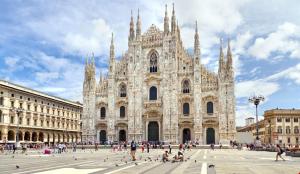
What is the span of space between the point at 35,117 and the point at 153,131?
23.4 metres

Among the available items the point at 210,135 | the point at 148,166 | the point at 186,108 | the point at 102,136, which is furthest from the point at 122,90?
the point at 148,166

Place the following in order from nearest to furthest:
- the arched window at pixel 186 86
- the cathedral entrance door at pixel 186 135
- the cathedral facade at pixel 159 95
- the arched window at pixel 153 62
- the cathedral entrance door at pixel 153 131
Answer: the cathedral facade at pixel 159 95
the cathedral entrance door at pixel 186 135
the arched window at pixel 186 86
the cathedral entrance door at pixel 153 131
the arched window at pixel 153 62

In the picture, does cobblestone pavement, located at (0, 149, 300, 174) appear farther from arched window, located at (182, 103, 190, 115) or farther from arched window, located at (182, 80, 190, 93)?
arched window, located at (182, 80, 190, 93)

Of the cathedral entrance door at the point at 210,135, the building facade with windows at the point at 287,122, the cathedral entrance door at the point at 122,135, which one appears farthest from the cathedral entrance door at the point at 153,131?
the building facade with windows at the point at 287,122

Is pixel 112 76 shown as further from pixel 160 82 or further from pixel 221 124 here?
pixel 221 124

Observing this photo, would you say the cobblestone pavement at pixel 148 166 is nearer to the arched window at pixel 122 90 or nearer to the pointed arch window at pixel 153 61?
the pointed arch window at pixel 153 61

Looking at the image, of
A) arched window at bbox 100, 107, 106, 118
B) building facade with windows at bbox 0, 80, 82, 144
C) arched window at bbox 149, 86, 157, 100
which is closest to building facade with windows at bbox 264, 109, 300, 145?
arched window at bbox 149, 86, 157, 100

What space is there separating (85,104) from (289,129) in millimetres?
48714

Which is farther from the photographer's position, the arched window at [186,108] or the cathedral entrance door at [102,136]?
the cathedral entrance door at [102,136]

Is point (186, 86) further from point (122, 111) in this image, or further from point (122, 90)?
point (122, 111)

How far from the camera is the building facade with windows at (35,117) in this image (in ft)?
202

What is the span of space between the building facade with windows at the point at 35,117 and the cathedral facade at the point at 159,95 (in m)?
10.4

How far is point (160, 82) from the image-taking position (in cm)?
6475

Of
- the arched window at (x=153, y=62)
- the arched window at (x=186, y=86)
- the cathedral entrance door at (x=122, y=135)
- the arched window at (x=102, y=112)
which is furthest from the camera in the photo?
the arched window at (x=102, y=112)
